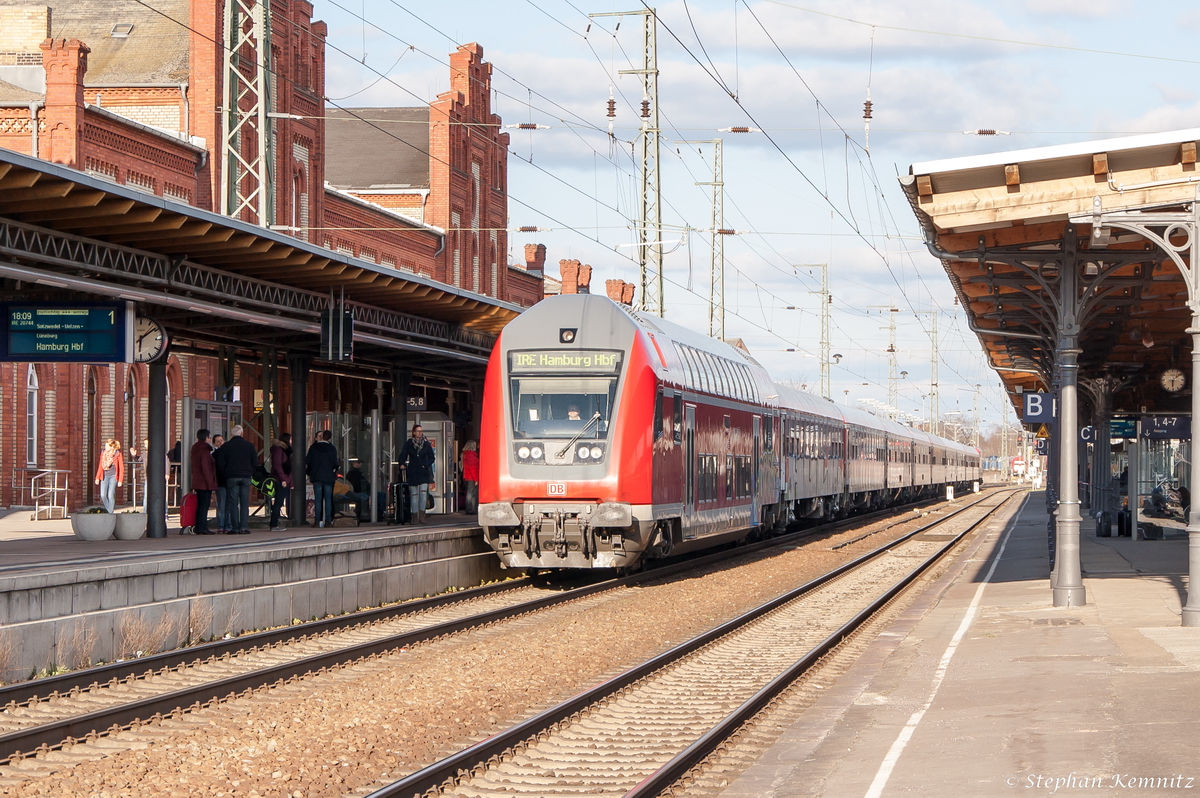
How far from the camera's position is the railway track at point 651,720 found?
7922mm

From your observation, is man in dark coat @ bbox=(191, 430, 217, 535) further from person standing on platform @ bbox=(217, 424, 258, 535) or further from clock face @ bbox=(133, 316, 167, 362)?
clock face @ bbox=(133, 316, 167, 362)

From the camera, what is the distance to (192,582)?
13406mm

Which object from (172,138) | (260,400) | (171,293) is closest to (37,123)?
(172,138)

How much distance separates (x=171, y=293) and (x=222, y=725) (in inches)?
338

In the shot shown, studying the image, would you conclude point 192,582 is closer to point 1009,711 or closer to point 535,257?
point 1009,711

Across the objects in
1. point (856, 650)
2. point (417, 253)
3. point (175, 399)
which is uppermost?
point (417, 253)

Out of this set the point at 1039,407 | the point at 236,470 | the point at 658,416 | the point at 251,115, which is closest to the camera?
the point at 1039,407

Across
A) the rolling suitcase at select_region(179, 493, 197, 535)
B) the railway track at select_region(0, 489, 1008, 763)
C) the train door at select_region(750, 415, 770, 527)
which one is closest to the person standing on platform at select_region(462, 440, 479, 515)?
the train door at select_region(750, 415, 770, 527)

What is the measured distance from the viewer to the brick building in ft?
101

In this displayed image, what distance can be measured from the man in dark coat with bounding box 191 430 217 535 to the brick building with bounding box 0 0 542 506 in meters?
3.95

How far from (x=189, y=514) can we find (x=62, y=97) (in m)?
14.1

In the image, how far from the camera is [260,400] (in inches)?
1543

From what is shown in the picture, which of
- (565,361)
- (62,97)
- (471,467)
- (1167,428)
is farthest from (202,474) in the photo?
(1167,428)

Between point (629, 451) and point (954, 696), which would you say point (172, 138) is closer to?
point (629, 451)
